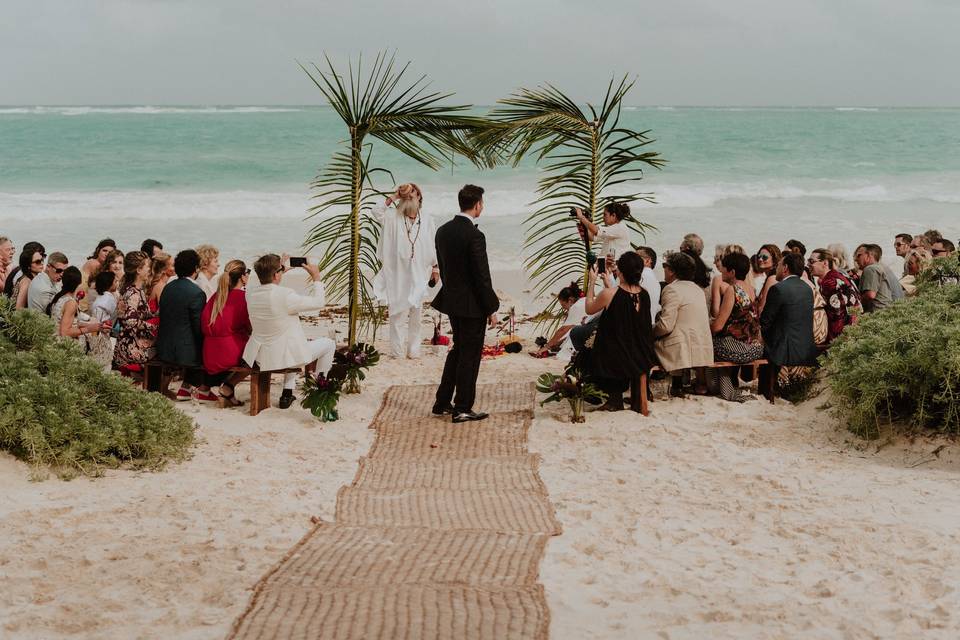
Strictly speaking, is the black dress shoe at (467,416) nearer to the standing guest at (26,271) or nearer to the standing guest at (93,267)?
the standing guest at (93,267)

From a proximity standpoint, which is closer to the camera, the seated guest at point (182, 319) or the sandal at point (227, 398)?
the seated guest at point (182, 319)

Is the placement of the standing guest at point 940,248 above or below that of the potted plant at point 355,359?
above

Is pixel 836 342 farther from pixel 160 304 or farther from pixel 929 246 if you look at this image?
pixel 160 304

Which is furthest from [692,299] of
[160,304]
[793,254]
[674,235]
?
[674,235]

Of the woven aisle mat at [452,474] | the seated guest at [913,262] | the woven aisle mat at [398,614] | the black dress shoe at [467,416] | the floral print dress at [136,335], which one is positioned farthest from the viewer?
the seated guest at [913,262]

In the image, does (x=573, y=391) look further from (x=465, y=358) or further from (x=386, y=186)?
(x=386, y=186)

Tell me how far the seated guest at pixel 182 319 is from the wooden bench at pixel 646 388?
133 inches

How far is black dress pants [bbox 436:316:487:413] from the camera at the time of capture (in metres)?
7.21

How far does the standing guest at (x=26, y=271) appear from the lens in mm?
8398

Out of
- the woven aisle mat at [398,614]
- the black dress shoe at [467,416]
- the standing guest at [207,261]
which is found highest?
the standing guest at [207,261]

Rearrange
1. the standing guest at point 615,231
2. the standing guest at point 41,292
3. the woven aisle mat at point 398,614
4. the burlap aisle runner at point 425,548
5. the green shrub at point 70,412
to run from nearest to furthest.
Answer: the woven aisle mat at point 398,614 → the burlap aisle runner at point 425,548 → the green shrub at point 70,412 → the standing guest at point 41,292 → the standing guest at point 615,231

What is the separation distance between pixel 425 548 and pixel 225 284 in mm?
3454

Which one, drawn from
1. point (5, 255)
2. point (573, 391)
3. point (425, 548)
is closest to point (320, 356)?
point (573, 391)

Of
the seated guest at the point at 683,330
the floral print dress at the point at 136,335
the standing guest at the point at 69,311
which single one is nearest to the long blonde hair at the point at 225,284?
the floral print dress at the point at 136,335
